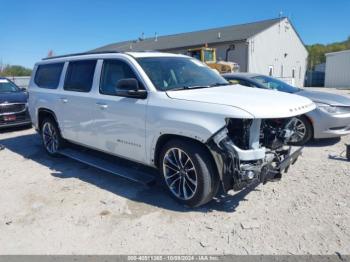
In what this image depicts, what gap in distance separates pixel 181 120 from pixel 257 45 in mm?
27706

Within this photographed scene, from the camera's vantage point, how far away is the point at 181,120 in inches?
150

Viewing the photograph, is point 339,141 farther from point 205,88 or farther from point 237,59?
point 237,59

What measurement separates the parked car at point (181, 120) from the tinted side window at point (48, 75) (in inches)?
21.9

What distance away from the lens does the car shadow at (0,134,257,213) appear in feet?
13.8

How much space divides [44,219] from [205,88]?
9.04ft

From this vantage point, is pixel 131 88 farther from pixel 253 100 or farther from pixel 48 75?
pixel 48 75

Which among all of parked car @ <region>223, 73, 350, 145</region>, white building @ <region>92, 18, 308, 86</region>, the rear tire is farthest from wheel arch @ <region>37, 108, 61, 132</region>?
white building @ <region>92, 18, 308, 86</region>

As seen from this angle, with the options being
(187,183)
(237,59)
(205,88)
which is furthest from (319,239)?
(237,59)

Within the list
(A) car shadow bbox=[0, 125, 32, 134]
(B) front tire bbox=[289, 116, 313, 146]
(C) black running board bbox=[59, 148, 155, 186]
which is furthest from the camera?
Result: (A) car shadow bbox=[0, 125, 32, 134]

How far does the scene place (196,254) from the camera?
3170 mm

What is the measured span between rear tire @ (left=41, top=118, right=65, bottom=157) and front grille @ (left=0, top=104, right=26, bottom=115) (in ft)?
11.4

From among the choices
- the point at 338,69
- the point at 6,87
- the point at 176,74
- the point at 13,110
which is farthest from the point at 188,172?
the point at 338,69

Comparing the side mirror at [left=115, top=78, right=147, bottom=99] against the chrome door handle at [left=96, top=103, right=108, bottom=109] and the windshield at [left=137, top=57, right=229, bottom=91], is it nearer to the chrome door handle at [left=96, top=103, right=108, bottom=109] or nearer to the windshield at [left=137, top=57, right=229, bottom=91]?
the windshield at [left=137, top=57, right=229, bottom=91]

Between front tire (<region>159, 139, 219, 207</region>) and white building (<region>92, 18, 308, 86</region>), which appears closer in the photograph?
front tire (<region>159, 139, 219, 207</region>)
